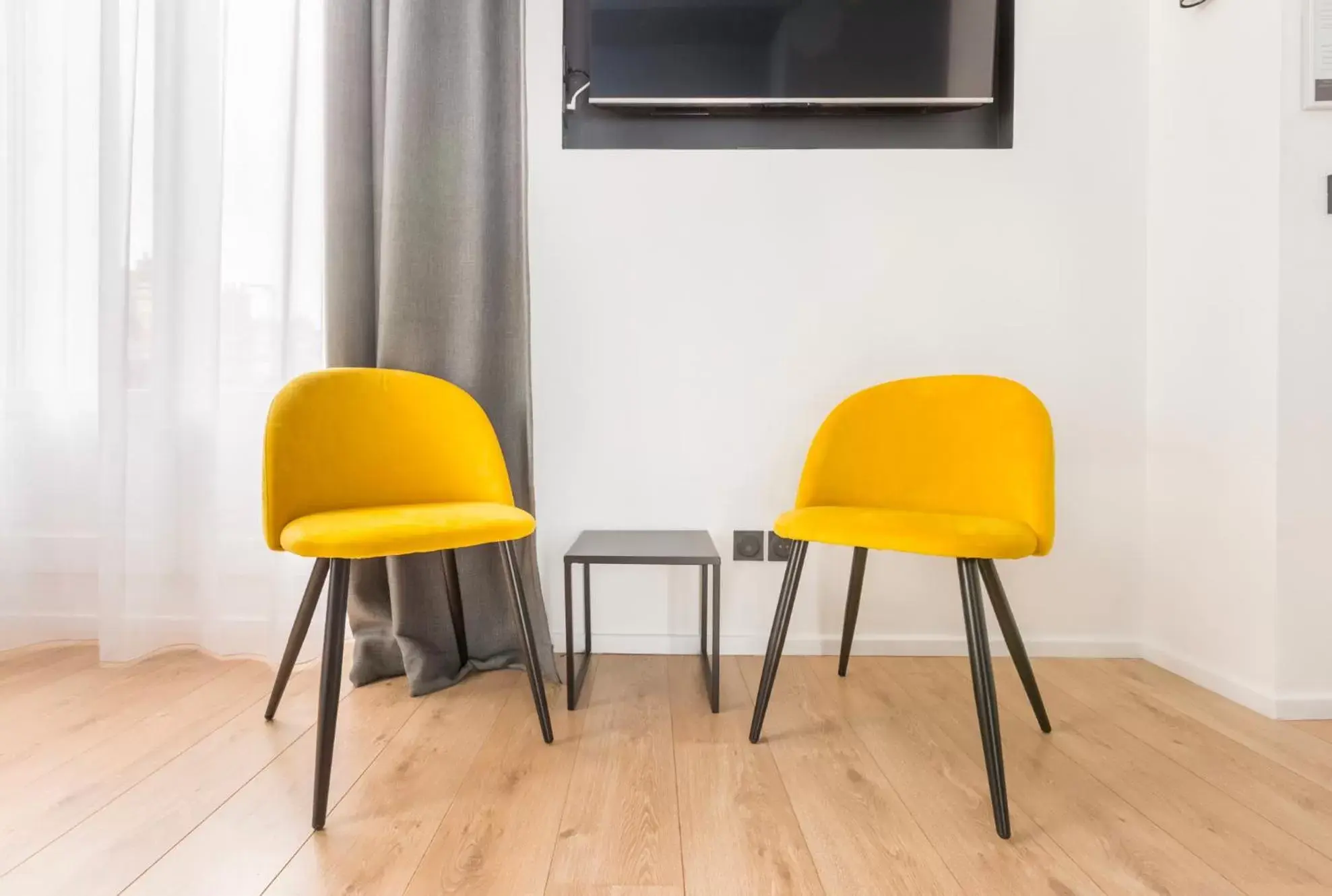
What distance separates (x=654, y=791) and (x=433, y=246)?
144 cm

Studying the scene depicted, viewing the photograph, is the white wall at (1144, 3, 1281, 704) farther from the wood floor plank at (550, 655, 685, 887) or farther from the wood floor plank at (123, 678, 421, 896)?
the wood floor plank at (123, 678, 421, 896)

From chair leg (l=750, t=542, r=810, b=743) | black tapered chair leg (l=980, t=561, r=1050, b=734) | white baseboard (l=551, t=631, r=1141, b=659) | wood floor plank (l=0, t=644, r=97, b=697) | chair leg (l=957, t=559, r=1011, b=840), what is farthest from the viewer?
white baseboard (l=551, t=631, r=1141, b=659)

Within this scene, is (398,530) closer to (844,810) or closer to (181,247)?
(844,810)

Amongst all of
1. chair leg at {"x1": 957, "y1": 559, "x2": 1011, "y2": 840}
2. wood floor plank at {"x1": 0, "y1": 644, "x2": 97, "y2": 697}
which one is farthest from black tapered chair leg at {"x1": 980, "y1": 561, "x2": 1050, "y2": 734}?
wood floor plank at {"x1": 0, "y1": 644, "x2": 97, "y2": 697}

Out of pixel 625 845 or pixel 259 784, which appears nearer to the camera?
pixel 625 845

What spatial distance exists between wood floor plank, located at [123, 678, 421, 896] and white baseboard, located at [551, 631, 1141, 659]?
685 millimetres

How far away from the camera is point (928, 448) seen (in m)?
1.67

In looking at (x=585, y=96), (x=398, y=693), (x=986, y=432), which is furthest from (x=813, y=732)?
(x=585, y=96)

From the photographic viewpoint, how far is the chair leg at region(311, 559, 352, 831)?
1181mm

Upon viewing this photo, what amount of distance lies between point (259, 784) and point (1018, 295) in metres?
2.26

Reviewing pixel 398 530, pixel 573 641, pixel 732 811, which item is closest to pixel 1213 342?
pixel 732 811

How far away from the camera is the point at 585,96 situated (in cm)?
206

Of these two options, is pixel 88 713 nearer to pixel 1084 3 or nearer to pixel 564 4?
pixel 564 4

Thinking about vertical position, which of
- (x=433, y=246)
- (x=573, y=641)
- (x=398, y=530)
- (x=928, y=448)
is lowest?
(x=573, y=641)
